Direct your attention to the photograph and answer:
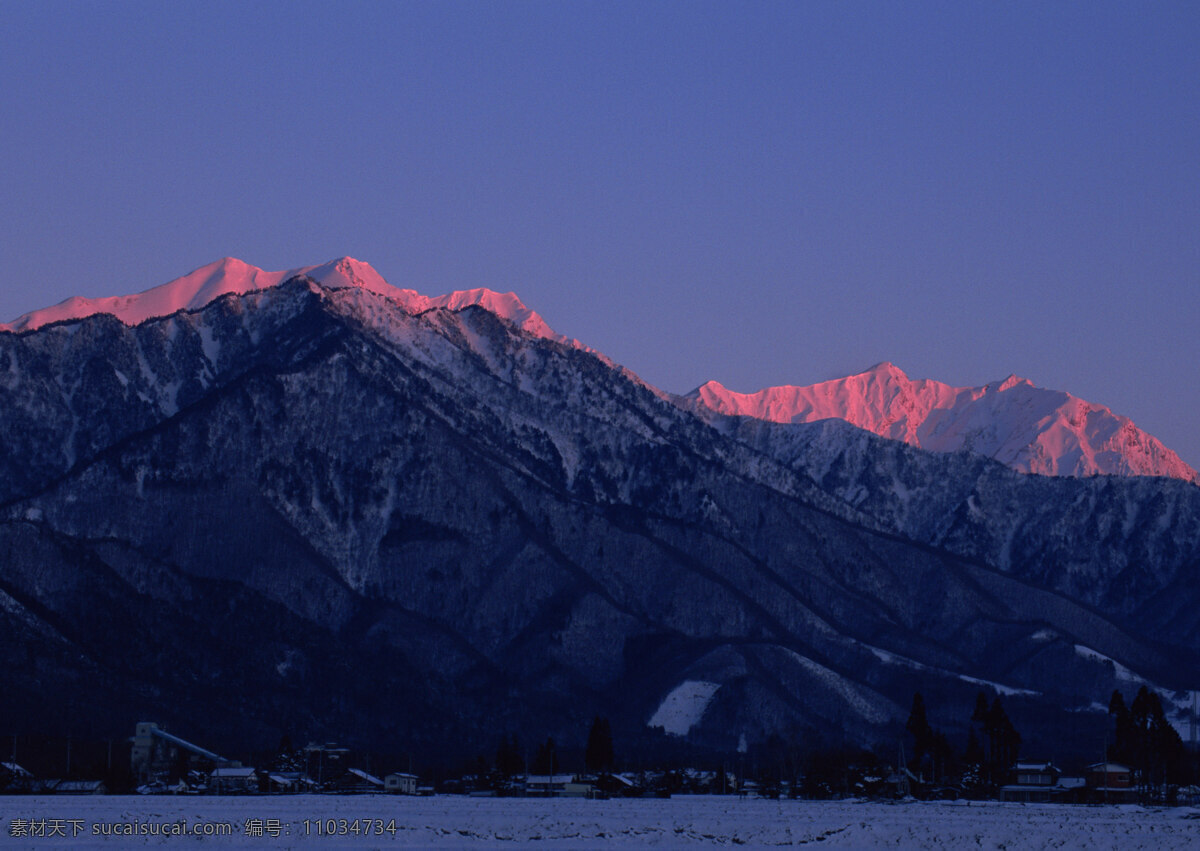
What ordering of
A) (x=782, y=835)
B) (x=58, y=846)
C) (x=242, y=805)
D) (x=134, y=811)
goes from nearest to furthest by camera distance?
(x=58, y=846), (x=782, y=835), (x=134, y=811), (x=242, y=805)

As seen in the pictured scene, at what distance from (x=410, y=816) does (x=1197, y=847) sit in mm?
62189

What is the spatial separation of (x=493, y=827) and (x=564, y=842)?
15.6 meters

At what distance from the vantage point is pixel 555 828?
169 metres

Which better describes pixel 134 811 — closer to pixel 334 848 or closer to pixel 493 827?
pixel 493 827

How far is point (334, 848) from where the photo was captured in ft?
462

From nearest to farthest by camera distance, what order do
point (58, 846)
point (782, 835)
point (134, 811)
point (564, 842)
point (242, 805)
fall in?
point (58, 846)
point (564, 842)
point (782, 835)
point (134, 811)
point (242, 805)

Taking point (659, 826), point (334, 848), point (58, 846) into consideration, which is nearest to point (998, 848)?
point (659, 826)

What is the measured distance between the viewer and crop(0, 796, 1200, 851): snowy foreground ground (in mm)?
149625

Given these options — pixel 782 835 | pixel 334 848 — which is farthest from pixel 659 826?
pixel 334 848

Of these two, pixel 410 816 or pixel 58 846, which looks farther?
pixel 410 816

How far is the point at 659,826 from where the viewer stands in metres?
173

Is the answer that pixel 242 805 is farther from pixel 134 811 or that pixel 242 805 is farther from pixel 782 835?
pixel 782 835

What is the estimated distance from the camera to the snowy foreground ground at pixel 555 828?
150 metres

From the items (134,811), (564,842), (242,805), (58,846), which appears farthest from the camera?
(242,805)
